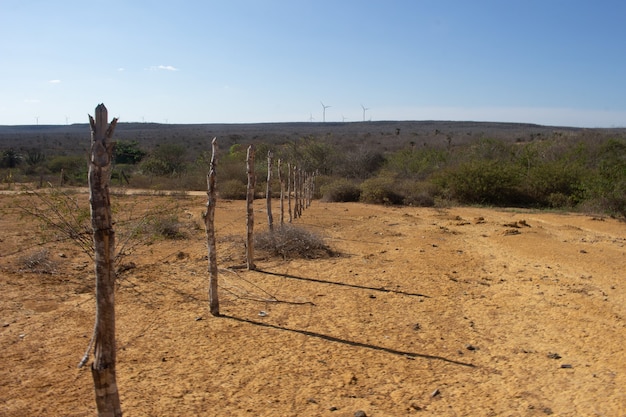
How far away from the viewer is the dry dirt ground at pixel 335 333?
423 centimetres

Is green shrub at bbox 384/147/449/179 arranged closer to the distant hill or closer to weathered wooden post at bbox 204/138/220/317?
the distant hill

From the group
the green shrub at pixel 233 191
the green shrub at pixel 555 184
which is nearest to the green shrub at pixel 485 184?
the green shrub at pixel 555 184

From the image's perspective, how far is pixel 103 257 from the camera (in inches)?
121

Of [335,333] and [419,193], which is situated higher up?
[419,193]

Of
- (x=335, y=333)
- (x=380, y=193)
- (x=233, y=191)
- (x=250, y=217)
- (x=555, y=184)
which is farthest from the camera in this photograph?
(x=233, y=191)

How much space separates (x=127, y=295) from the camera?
6988 millimetres

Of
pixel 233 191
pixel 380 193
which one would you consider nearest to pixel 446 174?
pixel 380 193

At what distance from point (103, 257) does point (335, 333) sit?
3258 millimetres

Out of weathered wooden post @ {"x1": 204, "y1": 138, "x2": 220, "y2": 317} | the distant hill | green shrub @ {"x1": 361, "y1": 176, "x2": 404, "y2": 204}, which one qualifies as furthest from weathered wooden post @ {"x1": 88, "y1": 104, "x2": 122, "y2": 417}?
the distant hill

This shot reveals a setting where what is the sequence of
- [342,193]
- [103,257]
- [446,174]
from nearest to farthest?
1. [103,257]
2. [446,174]
3. [342,193]

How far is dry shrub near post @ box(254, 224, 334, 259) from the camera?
31.3 feet

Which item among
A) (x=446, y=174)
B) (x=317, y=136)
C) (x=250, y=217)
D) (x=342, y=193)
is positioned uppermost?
(x=317, y=136)

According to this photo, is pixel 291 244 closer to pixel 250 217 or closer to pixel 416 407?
pixel 250 217

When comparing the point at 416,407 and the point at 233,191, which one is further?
the point at 233,191
